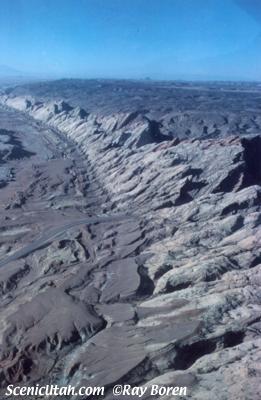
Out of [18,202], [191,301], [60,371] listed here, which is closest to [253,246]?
[191,301]

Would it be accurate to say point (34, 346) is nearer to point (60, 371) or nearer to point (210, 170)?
point (60, 371)

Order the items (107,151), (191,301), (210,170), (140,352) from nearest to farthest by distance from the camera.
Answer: (140,352), (191,301), (210,170), (107,151)

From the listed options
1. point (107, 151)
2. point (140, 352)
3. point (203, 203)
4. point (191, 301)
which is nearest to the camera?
point (140, 352)

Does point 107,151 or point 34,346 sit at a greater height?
point 107,151

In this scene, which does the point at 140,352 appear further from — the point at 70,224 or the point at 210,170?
the point at 210,170

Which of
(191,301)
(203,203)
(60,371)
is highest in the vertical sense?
(203,203)

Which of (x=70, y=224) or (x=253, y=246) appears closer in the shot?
(x=253, y=246)
